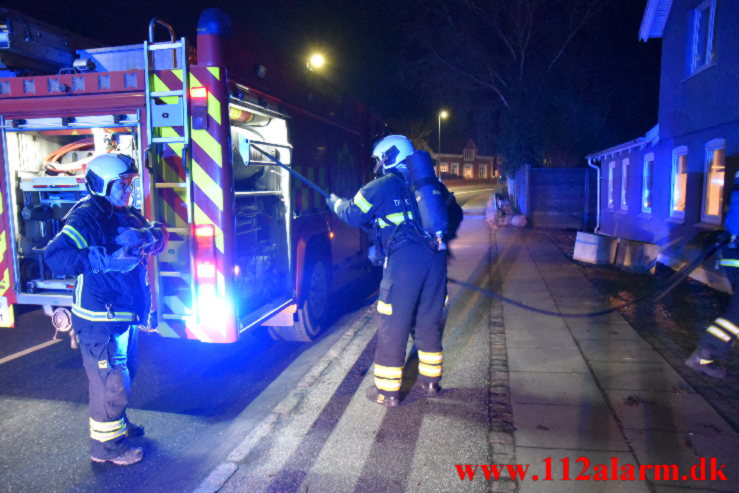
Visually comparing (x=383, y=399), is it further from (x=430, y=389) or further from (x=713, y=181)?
(x=713, y=181)

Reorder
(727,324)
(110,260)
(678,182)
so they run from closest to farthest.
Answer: (110,260) → (727,324) → (678,182)

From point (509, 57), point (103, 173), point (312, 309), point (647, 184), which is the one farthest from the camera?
point (509, 57)

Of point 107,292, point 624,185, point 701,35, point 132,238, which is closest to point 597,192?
point 624,185

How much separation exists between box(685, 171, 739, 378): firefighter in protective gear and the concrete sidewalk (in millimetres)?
292

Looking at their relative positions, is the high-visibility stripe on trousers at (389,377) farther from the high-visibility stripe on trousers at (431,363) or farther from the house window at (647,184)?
the house window at (647,184)

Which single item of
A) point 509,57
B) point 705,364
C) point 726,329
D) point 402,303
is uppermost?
point 509,57

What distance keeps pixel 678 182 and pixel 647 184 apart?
83.5 inches

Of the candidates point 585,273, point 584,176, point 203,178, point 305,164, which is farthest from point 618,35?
point 203,178

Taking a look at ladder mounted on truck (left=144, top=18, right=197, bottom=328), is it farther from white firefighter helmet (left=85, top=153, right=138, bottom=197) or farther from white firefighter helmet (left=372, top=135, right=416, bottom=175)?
white firefighter helmet (left=372, top=135, right=416, bottom=175)

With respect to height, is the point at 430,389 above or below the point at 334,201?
below

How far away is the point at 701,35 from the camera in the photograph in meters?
10.2

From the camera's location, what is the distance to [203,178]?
13.7 feet

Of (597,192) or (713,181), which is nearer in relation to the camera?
(713,181)

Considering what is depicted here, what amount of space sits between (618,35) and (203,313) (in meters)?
25.8
